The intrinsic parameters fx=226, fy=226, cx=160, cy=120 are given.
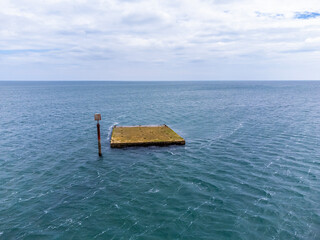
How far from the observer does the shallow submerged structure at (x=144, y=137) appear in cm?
3631

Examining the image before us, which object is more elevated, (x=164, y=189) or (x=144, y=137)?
(x=144, y=137)

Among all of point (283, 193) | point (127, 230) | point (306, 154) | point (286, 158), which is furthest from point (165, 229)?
point (306, 154)

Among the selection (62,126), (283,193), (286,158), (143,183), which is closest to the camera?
(283,193)

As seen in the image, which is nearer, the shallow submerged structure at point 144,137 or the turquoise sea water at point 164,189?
the turquoise sea water at point 164,189

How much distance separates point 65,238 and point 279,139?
123 feet

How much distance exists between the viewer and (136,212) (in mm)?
20047

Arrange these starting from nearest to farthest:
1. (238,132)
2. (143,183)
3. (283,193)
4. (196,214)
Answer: (196,214)
(283,193)
(143,183)
(238,132)

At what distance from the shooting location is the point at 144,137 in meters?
39.1

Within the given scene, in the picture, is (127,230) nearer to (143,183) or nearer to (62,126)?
(143,183)

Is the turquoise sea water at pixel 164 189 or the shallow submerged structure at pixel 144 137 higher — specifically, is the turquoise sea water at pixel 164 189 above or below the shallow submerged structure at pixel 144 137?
below

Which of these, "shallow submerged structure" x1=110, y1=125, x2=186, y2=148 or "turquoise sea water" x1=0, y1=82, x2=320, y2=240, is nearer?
"turquoise sea water" x1=0, y1=82, x2=320, y2=240

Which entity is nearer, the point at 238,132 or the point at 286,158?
the point at 286,158

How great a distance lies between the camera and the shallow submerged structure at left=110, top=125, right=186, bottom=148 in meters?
36.3

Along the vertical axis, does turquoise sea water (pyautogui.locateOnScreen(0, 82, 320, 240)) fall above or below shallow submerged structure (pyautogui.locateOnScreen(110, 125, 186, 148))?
below
